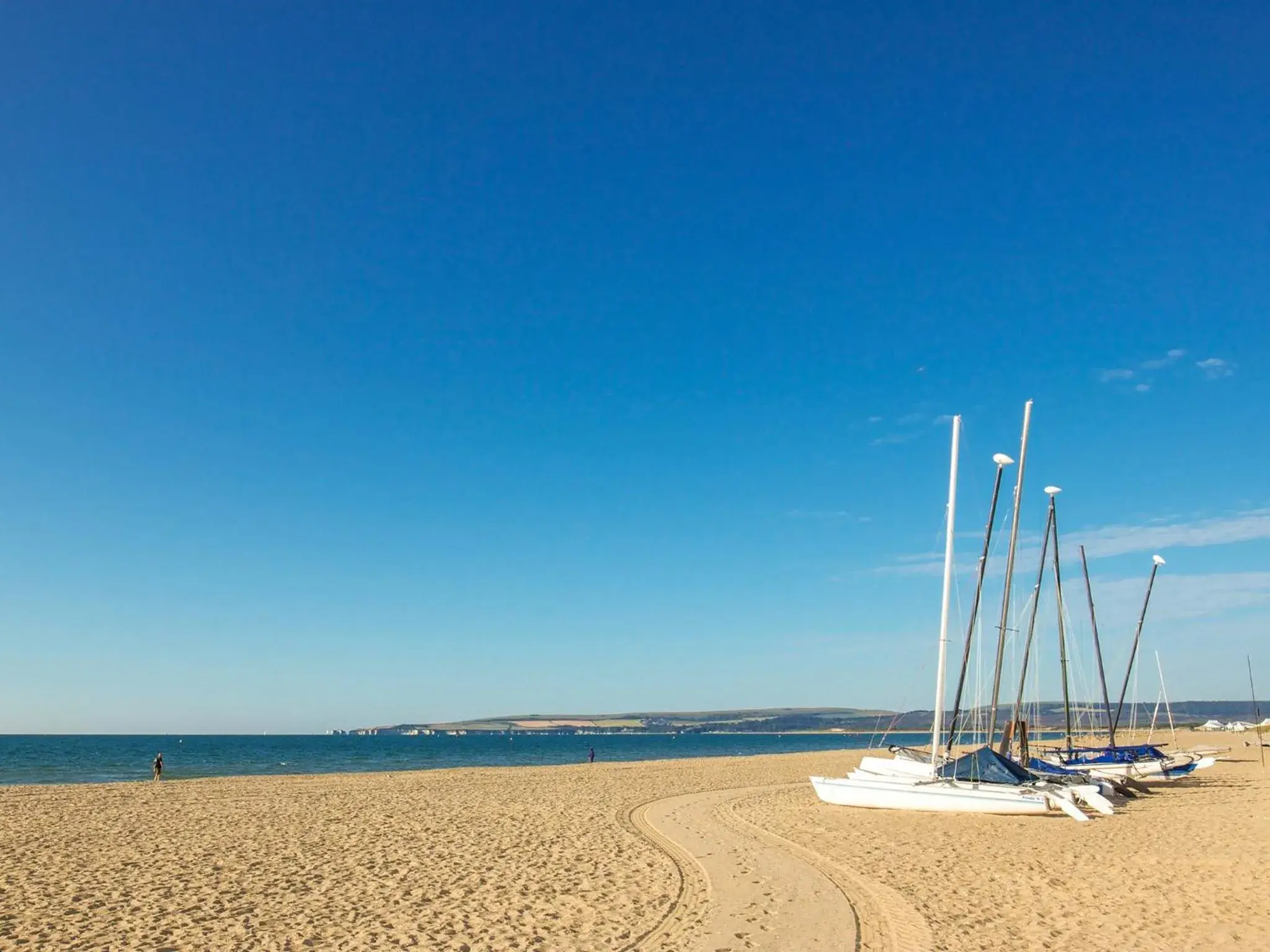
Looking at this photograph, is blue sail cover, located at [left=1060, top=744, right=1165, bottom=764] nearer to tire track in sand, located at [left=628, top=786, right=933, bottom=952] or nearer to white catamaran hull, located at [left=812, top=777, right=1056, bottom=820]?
white catamaran hull, located at [left=812, top=777, right=1056, bottom=820]

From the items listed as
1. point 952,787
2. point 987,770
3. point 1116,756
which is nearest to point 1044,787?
point 987,770

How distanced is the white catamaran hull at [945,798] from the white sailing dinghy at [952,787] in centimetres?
2

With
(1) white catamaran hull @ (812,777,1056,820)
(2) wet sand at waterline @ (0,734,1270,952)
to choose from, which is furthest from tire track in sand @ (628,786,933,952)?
(1) white catamaran hull @ (812,777,1056,820)

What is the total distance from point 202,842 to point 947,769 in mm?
18747

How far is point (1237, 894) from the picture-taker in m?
13.5

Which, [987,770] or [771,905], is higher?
[987,770]

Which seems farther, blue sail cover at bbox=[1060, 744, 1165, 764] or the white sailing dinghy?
blue sail cover at bbox=[1060, 744, 1165, 764]

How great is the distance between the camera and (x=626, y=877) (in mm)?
14766

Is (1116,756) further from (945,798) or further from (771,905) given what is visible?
(771,905)

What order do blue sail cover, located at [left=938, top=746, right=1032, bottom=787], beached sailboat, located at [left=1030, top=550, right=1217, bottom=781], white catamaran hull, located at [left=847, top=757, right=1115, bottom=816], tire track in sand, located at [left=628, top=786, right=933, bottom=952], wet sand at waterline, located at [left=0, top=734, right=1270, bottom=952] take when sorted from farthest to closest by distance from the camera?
beached sailboat, located at [left=1030, top=550, right=1217, bottom=781] → blue sail cover, located at [left=938, top=746, right=1032, bottom=787] → white catamaran hull, located at [left=847, top=757, right=1115, bottom=816] → wet sand at waterline, located at [left=0, top=734, right=1270, bottom=952] → tire track in sand, located at [left=628, top=786, right=933, bottom=952]

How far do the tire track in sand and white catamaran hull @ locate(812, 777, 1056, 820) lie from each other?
5.07m

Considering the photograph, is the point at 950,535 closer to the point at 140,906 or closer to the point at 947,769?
the point at 947,769

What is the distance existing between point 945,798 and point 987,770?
1697mm

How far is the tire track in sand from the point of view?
10641 millimetres
